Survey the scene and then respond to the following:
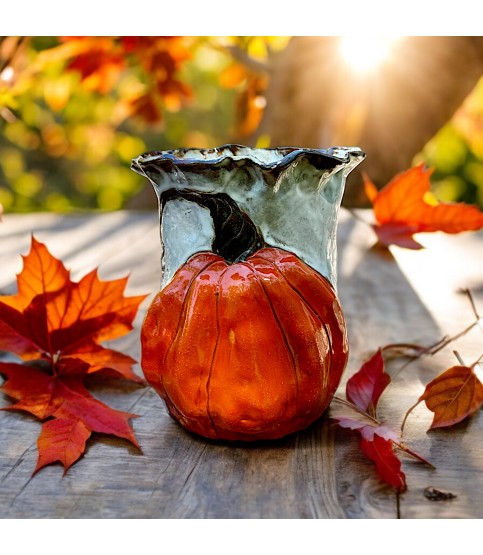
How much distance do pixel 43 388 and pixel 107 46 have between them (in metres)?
1.30

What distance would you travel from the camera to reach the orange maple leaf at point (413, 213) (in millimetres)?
1188

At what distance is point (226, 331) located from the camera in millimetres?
815

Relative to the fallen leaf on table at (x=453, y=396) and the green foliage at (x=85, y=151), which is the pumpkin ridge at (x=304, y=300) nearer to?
the fallen leaf on table at (x=453, y=396)

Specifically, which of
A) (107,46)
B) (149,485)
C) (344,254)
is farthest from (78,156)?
(149,485)

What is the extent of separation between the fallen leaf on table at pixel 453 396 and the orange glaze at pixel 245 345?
146mm

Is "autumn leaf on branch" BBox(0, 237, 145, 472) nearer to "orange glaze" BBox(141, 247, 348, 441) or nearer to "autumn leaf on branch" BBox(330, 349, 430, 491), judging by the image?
"orange glaze" BBox(141, 247, 348, 441)

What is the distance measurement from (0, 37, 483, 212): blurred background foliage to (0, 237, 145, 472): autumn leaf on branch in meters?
0.38

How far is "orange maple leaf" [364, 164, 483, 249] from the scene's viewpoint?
1.19 meters

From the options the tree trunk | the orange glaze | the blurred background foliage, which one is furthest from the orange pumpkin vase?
the tree trunk

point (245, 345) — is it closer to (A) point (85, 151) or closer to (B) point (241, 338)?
(B) point (241, 338)

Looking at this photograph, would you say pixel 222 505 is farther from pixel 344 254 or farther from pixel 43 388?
pixel 344 254

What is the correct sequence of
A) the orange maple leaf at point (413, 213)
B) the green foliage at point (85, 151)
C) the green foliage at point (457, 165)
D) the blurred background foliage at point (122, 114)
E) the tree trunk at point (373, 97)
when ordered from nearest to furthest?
the orange maple leaf at point (413, 213), the blurred background foliage at point (122, 114), the tree trunk at point (373, 97), the green foliage at point (457, 165), the green foliage at point (85, 151)

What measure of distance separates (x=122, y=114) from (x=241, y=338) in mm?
2953

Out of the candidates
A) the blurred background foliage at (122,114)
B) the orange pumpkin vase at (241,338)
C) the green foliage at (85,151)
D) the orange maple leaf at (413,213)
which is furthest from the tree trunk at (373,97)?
the green foliage at (85,151)
